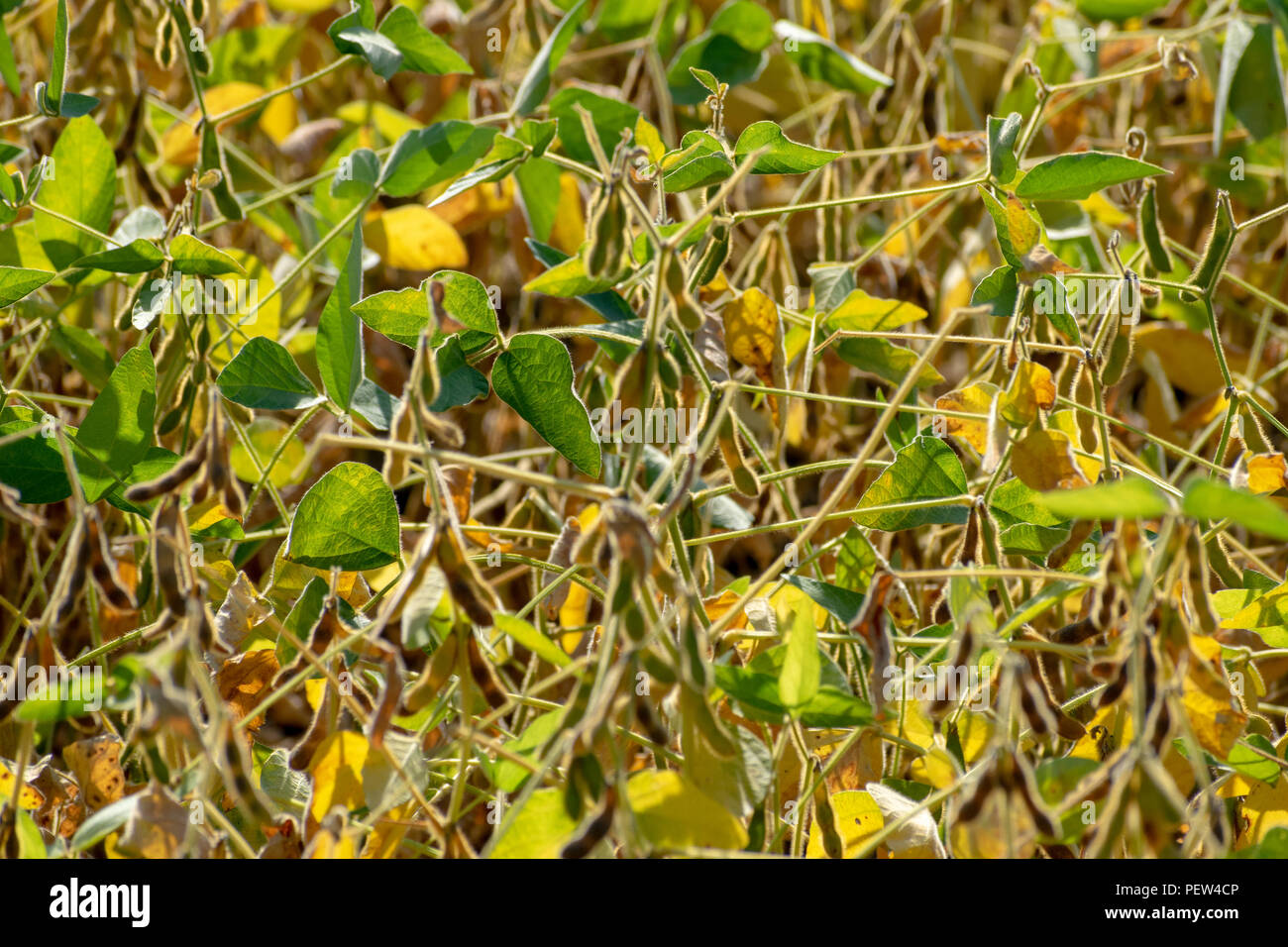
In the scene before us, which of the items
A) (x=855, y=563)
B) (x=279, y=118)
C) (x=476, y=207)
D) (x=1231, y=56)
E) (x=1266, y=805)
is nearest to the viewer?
(x=1266, y=805)

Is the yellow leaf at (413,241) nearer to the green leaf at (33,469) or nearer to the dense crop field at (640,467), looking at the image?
the dense crop field at (640,467)

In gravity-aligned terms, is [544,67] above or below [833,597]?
above

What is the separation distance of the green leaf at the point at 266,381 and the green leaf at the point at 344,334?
3cm

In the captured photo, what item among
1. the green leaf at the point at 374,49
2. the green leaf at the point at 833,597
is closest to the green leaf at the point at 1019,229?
the green leaf at the point at 833,597

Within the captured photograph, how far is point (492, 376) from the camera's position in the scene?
665mm

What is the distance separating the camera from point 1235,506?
0.40 metres

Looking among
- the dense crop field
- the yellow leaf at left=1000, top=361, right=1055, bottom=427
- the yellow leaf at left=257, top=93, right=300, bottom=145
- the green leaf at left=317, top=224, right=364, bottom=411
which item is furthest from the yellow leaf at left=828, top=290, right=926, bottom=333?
the yellow leaf at left=257, top=93, right=300, bottom=145

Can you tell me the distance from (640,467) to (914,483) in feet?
0.55

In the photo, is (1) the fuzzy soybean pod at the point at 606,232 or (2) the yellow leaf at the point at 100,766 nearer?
(1) the fuzzy soybean pod at the point at 606,232

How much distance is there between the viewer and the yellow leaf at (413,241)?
96cm

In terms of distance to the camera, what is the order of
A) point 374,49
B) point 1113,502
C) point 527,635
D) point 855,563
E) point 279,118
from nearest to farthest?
point 1113,502 → point 527,635 → point 855,563 → point 374,49 → point 279,118

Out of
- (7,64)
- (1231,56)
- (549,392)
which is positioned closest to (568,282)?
(549,392)

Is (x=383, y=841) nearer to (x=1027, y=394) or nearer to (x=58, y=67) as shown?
(x=1027, y=394)
